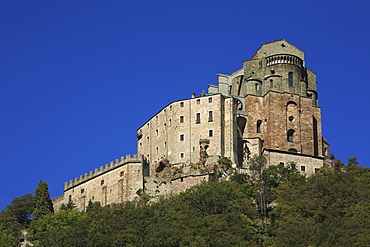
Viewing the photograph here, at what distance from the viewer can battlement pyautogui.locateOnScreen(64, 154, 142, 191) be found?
3775 inches

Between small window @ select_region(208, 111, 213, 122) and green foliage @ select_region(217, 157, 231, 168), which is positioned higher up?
small window @ select_region(208, 111, 213, 122)

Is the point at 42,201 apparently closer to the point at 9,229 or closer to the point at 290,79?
the point at 9,229

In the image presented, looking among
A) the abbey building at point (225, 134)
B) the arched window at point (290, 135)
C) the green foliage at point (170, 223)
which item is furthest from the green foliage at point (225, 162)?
the arched window at point (290, 135)

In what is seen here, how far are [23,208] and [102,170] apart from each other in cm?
1053

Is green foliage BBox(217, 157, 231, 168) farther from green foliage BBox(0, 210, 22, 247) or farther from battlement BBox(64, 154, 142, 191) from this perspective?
green foliage BBox(0, 210, 22, 247)

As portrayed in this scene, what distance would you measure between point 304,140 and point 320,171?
330 inches

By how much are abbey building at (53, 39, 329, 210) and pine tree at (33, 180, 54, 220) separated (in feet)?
18.7

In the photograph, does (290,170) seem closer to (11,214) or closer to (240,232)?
(240,232)

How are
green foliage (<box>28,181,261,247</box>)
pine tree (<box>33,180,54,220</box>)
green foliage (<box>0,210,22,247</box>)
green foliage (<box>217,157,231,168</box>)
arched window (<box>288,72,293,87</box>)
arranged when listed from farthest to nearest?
arched window (<box>288,72,293,87</box>) < green foliage (<box>217,157,231,168</box>) < pine tree (<box>33,180,54,220</box>) < green foliage (<box>0,210,22,247</box>) < green foliage (<box>28,181,261,247</box>)

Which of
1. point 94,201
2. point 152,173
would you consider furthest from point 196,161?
point 94,201

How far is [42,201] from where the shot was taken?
3720 inches

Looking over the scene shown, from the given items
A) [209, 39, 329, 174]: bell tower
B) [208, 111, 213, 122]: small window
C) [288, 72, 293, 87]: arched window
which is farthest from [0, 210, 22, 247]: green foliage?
[288, 72, 293, 87]: arched window

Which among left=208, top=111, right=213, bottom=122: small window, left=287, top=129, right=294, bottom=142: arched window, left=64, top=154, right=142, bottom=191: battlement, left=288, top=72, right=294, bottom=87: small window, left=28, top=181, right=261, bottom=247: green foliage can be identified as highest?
left=288, top=72, right=294, bottom=87: small window

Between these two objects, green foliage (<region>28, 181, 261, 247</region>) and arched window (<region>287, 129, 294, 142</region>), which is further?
arched window (<region>287, 129, 294, 142</region>)
